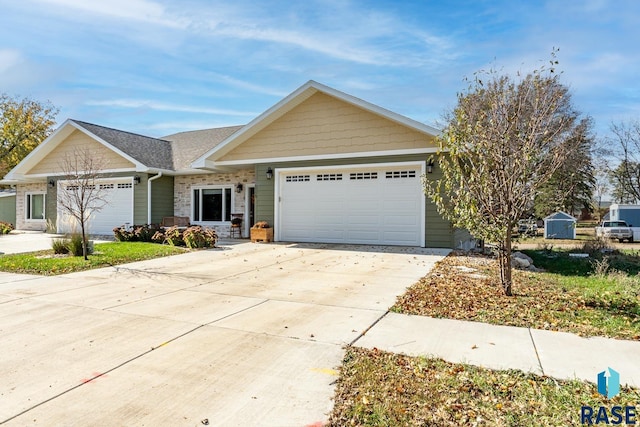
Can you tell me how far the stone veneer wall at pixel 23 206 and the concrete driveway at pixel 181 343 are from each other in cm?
1628

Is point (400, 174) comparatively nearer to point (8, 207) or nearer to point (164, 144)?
point (164, 144)

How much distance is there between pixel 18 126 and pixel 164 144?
72.4ft

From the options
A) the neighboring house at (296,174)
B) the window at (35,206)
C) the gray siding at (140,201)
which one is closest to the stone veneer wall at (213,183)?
the neighboring house at (296,174)

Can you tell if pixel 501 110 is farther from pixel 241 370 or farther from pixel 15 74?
pixel 15 74

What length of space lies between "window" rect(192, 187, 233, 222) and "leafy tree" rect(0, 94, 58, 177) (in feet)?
82.8

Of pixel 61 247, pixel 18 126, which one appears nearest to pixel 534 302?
pixel 61 247

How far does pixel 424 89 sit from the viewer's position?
23578 mm

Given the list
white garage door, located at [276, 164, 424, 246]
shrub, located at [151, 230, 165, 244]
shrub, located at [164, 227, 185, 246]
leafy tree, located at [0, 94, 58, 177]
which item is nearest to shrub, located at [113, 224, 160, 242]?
shrub, located at [151, 230, 165, 244]

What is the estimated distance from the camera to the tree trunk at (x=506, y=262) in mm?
6179

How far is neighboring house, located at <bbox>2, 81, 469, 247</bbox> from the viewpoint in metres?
12.5

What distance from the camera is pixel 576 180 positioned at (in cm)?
3023

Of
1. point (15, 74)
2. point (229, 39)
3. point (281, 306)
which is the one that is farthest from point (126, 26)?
point (15, 74)

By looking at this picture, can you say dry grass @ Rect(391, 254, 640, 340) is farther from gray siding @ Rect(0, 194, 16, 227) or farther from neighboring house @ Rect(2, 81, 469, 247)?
gray siding @ Rect(0, 194, 16, 227)

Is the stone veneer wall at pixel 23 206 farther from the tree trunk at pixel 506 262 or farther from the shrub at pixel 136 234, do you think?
the tree trunk at pixel 506 262
